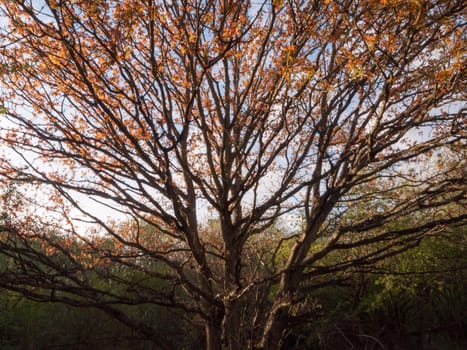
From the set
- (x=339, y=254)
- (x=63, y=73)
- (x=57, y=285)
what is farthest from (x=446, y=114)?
(x=339, y=254)

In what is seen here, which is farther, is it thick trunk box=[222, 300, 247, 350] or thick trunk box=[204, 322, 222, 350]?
thick trunk box=[204, 322, 222, 350]

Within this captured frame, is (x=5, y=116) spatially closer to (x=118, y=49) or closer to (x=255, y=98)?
(x=118, y=49)

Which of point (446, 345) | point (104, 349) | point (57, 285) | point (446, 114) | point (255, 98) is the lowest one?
point (446, 345)

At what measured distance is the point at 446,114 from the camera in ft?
18.2

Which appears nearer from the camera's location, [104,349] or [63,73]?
[63,73]

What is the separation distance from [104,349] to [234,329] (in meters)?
10.6

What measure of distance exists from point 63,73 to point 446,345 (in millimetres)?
15120

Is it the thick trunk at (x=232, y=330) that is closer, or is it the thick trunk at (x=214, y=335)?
the thick trunk at (x=232, y=330)

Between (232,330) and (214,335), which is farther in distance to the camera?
(214,335)

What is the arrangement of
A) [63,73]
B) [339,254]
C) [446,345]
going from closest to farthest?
[63,73] → [339,254] → [446,345]

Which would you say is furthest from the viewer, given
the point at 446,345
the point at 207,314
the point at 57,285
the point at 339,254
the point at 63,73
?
the point at 446,345

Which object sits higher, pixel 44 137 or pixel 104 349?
pixel 44 137

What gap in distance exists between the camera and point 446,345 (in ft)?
42.9

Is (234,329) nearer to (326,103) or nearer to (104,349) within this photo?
(326,103)
